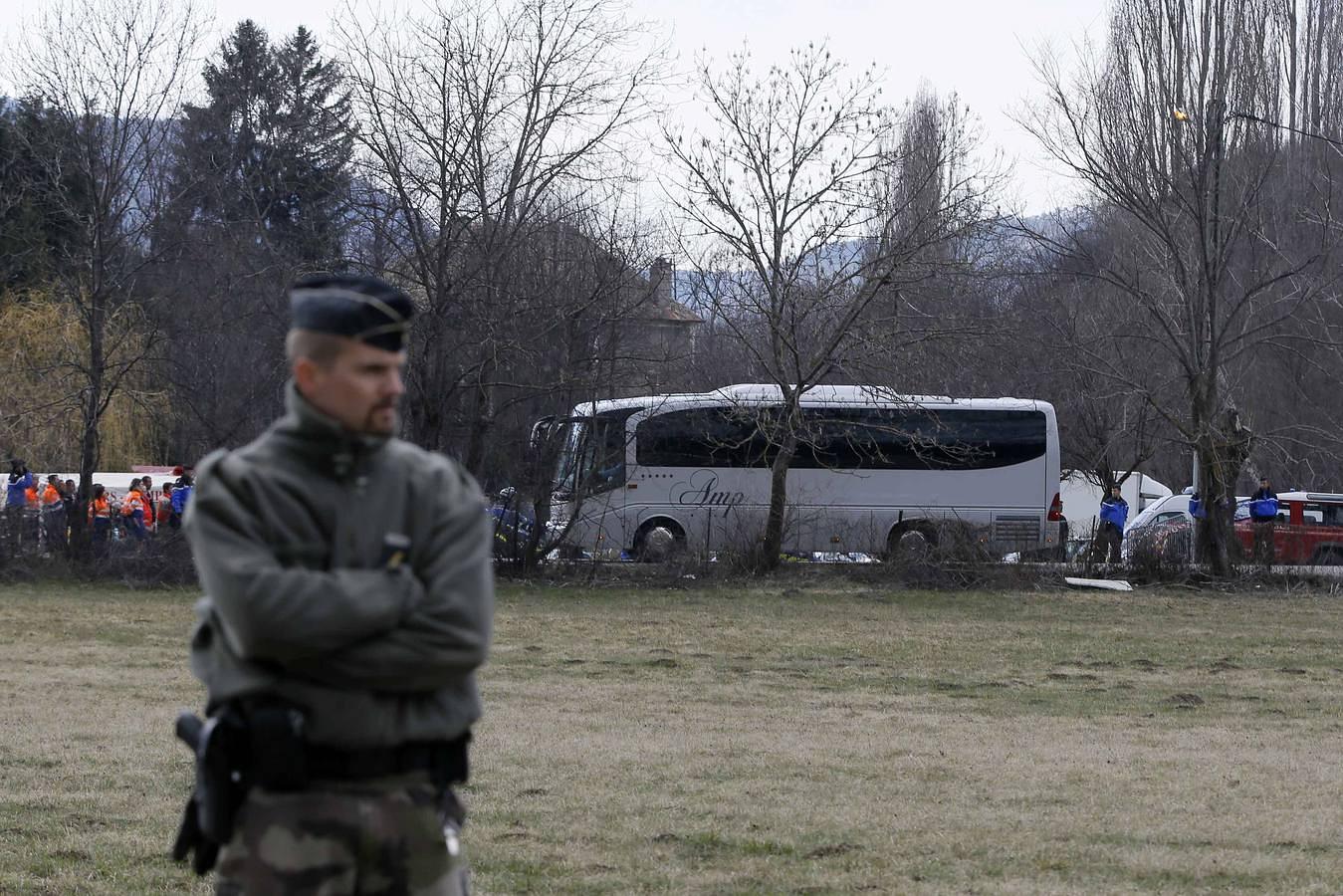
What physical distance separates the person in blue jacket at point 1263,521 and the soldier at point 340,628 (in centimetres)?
2454

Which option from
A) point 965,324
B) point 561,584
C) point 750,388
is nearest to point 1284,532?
point 965,324

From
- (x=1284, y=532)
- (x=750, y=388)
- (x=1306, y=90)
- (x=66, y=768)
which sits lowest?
(x=66, y=768)

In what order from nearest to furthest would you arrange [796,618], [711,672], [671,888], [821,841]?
[671,888]
[821,841]
[711,672]
[796,618]

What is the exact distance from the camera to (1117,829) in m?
7.38

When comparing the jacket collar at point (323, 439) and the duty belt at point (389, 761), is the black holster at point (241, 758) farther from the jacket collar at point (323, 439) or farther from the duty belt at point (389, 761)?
the jacket collar at point (323, 439)

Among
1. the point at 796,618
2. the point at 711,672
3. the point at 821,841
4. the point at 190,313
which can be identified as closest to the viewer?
the point at 821,841

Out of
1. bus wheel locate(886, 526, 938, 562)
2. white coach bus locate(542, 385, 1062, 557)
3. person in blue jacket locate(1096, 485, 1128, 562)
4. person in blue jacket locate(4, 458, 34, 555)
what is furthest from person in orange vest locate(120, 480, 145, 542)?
person in blue jacket locate(1096, 485, 1128, 562)

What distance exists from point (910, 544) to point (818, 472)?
2.90 metres

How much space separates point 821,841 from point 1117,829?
1.49m

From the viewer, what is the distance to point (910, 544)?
1029 inches

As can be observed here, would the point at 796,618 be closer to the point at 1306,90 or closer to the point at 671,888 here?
the point at 671,888

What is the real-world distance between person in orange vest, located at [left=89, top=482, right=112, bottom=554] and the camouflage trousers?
74.3ft

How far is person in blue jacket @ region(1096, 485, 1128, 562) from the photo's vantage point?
2570 centimetres

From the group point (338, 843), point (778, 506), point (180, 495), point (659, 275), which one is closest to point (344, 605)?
point (338, 843)
